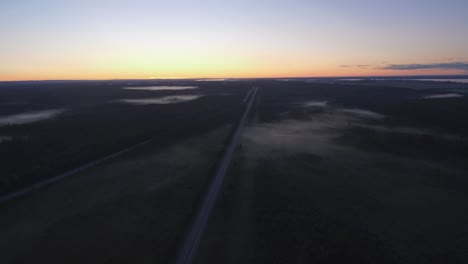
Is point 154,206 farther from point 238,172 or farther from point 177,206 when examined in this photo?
point 238,172

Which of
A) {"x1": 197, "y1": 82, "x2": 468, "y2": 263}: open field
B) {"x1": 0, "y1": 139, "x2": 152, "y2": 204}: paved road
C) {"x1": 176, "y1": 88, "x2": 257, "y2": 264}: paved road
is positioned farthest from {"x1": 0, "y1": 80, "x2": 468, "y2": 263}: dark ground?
{"x1": 0, "y1": 139, "x2": 152, "y2": 204}: paved road

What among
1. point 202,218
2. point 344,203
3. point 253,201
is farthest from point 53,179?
point 344,203

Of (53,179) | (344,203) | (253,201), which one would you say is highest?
(53,179)

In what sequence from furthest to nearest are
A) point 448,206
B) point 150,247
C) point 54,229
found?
point 448,206 < point 54,229 < point 150,247

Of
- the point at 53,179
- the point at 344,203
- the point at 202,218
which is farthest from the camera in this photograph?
the point at 53,179

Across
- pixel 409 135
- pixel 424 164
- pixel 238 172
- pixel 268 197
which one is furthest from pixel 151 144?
pixel 409 135

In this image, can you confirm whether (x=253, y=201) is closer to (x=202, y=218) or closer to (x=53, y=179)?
(x=202, y=218)

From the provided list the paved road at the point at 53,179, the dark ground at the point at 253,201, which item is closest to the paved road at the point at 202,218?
the dark ground at the point at 253,201

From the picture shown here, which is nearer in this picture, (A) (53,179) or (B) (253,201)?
(B) (253,201)

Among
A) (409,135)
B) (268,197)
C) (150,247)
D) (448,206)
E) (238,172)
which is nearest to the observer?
(150,247)

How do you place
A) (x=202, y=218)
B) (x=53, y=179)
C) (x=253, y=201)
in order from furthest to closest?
1. (x=53, y=179)
2. (x=253, y=201)
3. (x=202, y=218)

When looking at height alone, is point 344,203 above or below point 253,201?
below
